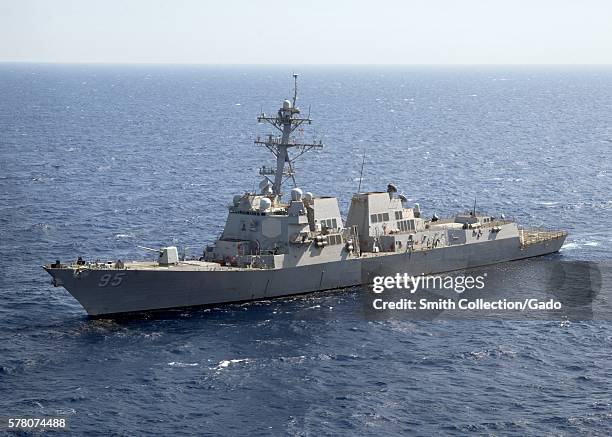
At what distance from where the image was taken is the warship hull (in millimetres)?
51000

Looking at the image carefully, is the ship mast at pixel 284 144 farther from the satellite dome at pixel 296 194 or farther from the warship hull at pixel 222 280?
the warship hull at pixel 222 280

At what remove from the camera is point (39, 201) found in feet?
261

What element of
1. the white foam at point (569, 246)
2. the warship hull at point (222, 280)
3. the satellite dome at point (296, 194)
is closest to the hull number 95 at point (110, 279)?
the warship hull at point (222, 280)

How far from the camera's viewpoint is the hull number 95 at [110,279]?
5084cm

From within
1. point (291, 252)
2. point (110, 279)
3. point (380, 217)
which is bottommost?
point (110, 279)

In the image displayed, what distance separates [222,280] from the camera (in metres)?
53.7

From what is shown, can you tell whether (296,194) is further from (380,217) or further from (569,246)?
(569,246)

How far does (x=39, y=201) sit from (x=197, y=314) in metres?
32.4

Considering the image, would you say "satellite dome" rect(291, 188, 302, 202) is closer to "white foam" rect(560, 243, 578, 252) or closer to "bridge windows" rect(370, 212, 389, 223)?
"bridge windows" rect(370, 212, 389, 223)

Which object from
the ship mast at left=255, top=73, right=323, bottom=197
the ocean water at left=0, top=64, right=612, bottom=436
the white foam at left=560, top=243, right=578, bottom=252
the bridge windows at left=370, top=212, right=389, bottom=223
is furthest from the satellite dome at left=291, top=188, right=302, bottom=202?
the white foam at left=560, top=243, right=578, bottom=252

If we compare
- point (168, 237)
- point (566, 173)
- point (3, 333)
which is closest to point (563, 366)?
point (3, 333)

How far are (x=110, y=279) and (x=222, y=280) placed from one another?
249 inches

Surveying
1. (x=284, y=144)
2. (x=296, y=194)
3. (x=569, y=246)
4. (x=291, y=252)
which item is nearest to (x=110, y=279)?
(x=291, y=252)

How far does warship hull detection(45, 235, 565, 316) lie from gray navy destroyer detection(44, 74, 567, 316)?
57 millimetres
